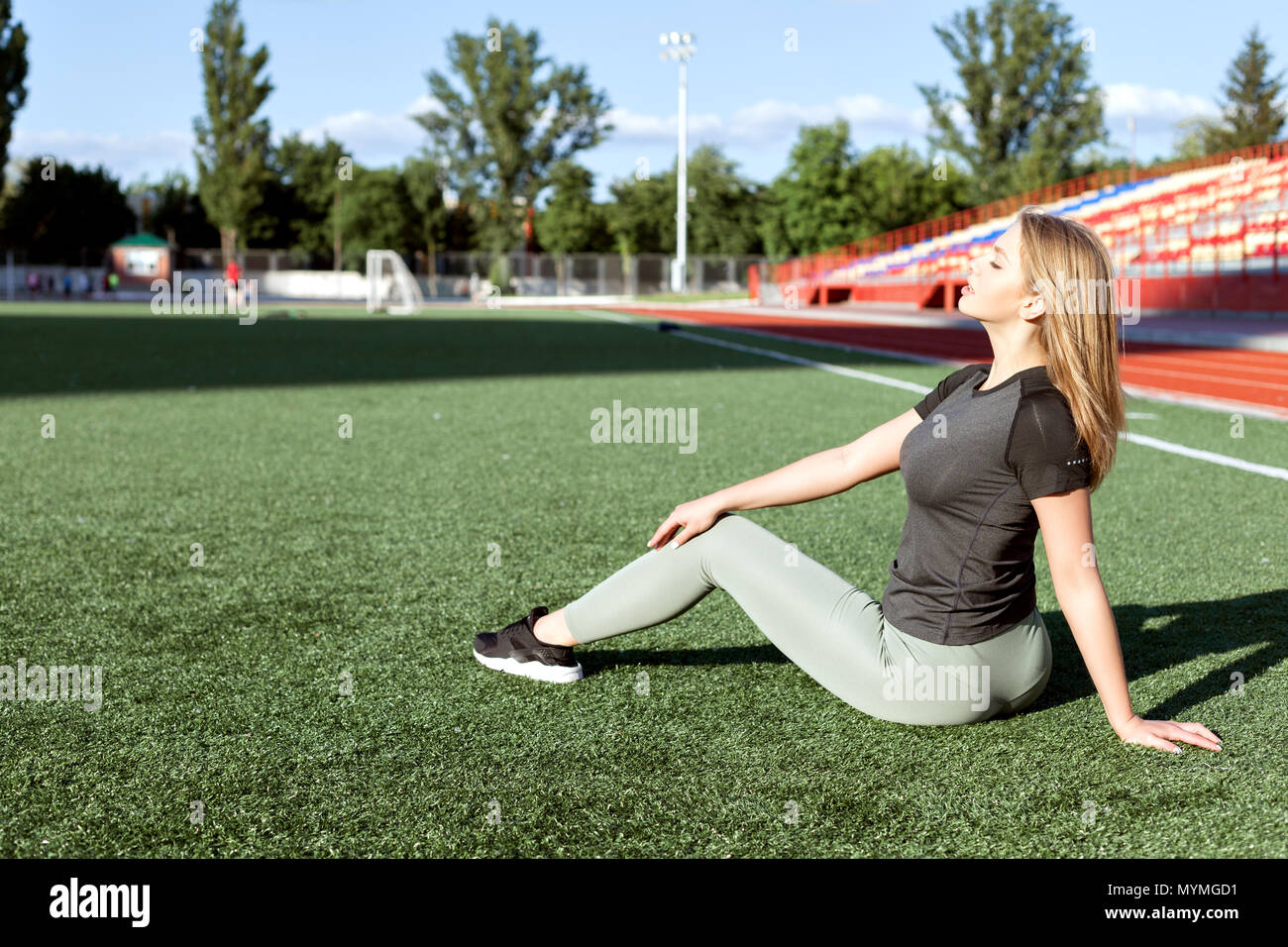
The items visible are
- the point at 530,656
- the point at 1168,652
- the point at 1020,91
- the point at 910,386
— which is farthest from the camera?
the point at 1020,91

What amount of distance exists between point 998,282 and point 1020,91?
230 feet

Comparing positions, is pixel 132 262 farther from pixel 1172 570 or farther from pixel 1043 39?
pixel 1172 570

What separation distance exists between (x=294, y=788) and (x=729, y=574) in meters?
1.21

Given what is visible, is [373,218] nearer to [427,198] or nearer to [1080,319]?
[427,198]

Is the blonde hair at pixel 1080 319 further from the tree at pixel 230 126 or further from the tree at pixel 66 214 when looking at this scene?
the tree at pixel 66 214

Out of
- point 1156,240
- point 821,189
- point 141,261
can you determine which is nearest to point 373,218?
point 141,261

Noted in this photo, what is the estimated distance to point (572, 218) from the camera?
7262 centimetres

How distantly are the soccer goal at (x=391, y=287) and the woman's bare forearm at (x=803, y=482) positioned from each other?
3742cm

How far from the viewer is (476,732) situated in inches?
129

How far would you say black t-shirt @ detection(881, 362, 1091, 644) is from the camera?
9.14 ft

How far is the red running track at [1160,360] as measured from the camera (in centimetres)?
1229

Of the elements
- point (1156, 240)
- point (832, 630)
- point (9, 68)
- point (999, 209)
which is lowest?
point (832, 630)

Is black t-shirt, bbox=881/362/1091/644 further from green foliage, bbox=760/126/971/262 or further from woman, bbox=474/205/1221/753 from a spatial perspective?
green foliage, bbox=760/126/971/262
